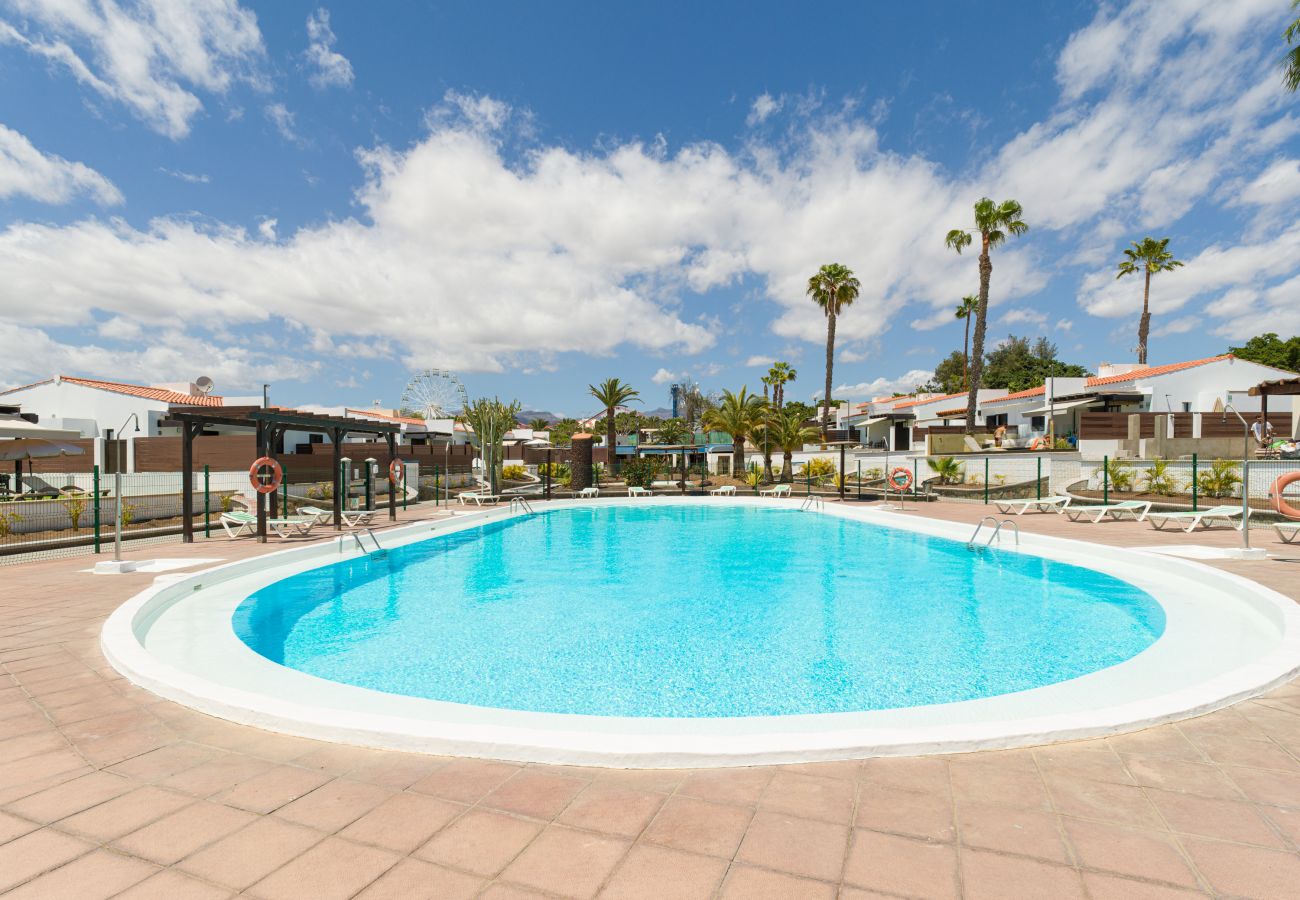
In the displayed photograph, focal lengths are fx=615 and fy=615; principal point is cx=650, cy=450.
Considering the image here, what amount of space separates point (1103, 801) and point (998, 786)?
0.42m

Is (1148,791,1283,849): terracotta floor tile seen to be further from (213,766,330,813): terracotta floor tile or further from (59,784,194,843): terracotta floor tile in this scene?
(59,784,194,843): terracotta floor tile

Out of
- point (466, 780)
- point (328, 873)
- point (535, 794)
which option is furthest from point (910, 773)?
point (328, 873)

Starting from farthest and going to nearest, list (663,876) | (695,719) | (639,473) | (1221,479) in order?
1. (639,473)
2. (1221,479)
3. (695,719)
4. (663,876)

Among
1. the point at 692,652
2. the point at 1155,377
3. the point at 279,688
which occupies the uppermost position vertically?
the point at 1155,377

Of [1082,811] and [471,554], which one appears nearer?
[1082,811]

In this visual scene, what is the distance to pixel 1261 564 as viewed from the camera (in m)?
8.82

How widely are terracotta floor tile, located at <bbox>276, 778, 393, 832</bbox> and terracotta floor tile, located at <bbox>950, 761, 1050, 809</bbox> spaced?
8.88ft

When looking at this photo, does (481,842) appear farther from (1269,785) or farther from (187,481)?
(187,481)

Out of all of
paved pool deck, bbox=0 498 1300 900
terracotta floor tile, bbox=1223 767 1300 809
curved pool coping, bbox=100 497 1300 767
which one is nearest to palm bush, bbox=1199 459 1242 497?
curved pool coping, bbox=100 497 1300 767

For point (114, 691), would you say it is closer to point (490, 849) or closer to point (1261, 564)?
point (490, 849)

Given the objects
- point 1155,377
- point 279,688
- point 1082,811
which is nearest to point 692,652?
point 279,688

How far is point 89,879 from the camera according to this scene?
2.26m

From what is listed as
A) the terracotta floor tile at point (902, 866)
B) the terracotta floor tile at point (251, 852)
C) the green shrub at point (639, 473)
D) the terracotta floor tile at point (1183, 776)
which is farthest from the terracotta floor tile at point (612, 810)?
the green shrub at point (639, 473)

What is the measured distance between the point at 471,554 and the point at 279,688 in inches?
355
